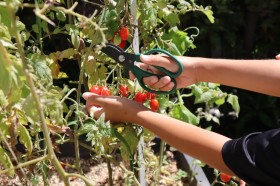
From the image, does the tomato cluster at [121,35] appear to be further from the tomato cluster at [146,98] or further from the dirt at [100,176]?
the dirt at [100,176]

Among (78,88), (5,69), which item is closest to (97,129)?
(78,88)

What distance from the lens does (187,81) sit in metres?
1.29

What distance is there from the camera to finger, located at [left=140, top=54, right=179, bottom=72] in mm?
1202

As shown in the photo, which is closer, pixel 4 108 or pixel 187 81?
pixel 4 108

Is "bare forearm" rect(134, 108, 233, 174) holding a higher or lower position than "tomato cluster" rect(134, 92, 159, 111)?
lower

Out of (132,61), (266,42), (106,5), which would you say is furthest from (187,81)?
(266,42)

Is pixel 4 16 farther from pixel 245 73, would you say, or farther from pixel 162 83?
pixel 245 73

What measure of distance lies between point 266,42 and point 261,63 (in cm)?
235

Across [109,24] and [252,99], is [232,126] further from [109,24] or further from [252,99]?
[109,24]

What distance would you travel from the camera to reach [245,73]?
1203 millimetres

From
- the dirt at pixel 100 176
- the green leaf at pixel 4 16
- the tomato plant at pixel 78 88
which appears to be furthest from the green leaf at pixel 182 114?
the green leaf at pixel 4 16

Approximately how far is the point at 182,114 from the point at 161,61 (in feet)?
1.71

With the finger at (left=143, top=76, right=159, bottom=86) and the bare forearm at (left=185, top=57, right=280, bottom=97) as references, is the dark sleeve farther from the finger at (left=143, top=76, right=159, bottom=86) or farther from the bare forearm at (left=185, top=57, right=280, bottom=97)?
the finger at (left=143, top=76, right=159, bottom=86)

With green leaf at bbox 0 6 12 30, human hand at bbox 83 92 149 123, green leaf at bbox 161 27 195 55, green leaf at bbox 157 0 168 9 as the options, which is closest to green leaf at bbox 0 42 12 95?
green leaf at bbox 0 6 12 30
